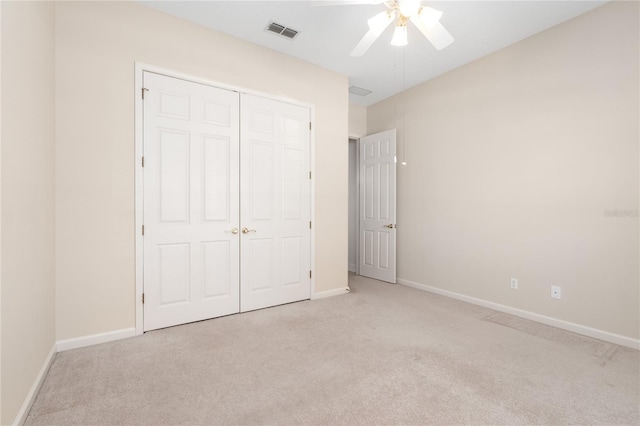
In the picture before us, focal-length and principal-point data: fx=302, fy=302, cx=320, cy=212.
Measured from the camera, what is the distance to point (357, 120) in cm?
521

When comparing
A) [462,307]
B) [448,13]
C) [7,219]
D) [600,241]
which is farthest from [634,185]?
[7,219]

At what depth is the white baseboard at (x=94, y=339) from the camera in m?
2.41

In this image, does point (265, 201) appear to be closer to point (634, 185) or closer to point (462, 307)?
point (462, 307)

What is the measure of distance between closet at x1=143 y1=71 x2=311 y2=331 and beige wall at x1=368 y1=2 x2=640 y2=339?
186 cm

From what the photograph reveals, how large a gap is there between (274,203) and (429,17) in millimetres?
2298

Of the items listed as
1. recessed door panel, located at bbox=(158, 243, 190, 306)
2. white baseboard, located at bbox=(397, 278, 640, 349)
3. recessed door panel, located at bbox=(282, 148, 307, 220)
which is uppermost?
recessed door panel, located at bbox=(282, 148, 307, 220)

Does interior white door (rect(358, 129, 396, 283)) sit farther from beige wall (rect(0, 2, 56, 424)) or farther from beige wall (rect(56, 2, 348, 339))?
beige wall (rect(0, 2, 56, 424))

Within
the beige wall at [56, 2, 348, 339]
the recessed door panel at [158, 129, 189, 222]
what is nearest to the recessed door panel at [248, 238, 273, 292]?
the recessed door panel at [158, 129, 189, 222]

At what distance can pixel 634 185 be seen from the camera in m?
2.52

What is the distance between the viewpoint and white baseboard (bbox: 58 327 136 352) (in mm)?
2410

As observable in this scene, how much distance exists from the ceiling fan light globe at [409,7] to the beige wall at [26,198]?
7.37 ft

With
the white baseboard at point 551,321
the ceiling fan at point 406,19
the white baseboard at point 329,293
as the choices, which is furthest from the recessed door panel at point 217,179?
the white baseboard at point 551,321

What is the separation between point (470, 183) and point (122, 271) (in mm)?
A: 3882

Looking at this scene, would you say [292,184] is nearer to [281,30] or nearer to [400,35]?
[281,30]
